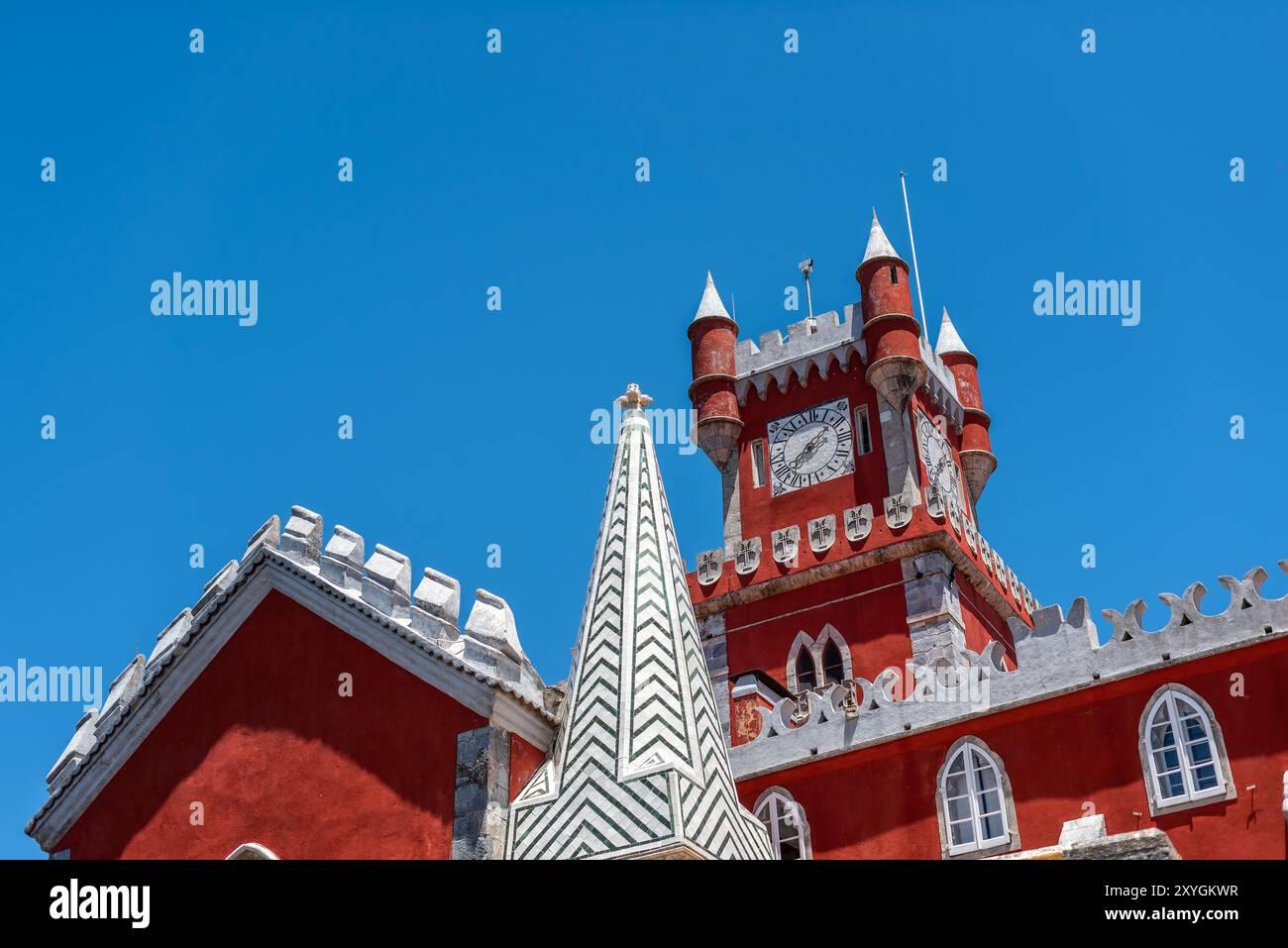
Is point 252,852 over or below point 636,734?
below

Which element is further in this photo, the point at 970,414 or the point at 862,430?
the point at 970,414

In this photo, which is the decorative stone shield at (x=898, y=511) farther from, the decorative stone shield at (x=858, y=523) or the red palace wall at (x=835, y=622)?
the red palace wall at (x=835, y=622)

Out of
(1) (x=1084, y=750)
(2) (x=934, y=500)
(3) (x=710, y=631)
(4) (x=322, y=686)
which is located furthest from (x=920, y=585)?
(4) (x=322, y=686)

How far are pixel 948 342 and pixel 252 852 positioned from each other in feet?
95.3

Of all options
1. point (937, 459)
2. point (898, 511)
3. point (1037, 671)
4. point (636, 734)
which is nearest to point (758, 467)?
point (937, 459)

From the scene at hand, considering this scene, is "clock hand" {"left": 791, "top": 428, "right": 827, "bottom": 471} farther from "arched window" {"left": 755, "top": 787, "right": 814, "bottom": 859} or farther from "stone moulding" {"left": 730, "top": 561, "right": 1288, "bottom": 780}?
"arched window" {"left": 755, "top": 787, "right": 814, "bottom": 859}

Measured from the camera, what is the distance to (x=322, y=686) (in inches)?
680

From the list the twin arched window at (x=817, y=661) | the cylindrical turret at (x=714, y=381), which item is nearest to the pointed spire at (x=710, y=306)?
the cylindrical turret at (x=714, y=381)

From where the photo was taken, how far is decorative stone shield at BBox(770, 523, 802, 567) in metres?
32.3

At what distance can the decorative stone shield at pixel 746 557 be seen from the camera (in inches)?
1294

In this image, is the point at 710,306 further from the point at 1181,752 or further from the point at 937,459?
the point at 1181,752

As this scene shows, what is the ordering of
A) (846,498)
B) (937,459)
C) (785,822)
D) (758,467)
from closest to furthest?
(785,822), (846,498), (758,467), (937,459)

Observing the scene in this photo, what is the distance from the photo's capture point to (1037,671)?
20672mm
